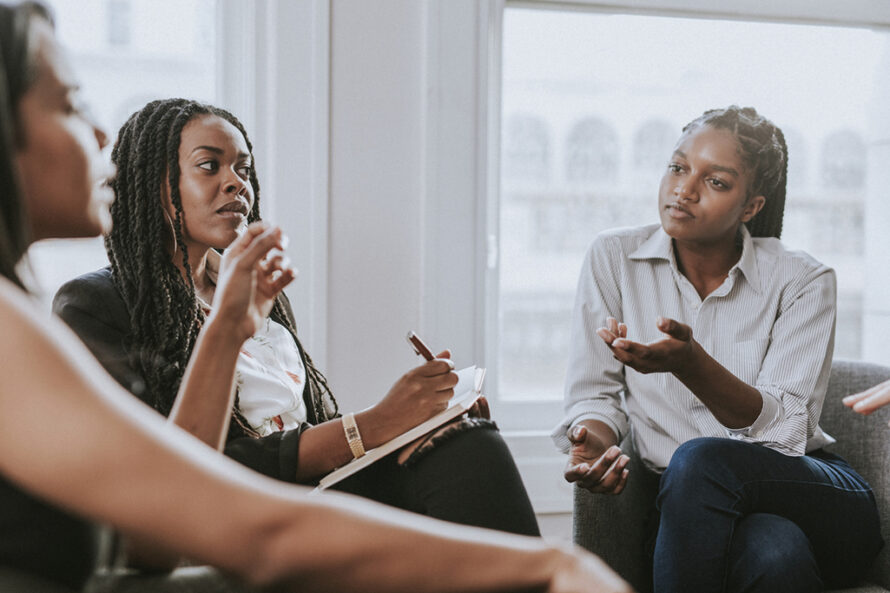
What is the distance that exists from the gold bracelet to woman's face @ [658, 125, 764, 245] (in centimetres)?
85

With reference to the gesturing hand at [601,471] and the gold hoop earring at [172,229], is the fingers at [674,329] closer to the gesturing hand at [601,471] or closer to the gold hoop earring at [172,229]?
the gesturing hand at [601,471]

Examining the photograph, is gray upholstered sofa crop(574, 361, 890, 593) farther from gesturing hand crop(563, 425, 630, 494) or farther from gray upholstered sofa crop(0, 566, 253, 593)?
gray upholstered sofa crop(0, 566, 253, 593)

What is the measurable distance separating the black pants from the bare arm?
1.97 feet

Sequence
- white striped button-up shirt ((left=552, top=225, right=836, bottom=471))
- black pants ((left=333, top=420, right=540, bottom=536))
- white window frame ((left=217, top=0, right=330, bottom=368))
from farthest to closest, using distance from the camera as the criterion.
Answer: white window frame ((left=217, top=0, right=330, bottom=368)) → white striped button-up shirt ((left=552, top=225, right=836, bottom=471)) → black pants ((left=333, top=420, right=540, bottom=536))

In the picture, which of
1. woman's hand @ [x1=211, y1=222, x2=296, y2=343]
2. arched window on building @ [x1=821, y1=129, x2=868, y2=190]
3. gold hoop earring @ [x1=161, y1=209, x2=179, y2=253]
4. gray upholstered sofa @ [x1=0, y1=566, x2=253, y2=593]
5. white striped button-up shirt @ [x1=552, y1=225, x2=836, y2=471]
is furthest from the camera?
arched window on building @ [x1=821, y1=129, x2=868, y2=190]

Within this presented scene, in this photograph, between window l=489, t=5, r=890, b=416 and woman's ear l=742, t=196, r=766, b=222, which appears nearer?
woman's ear l=742, t=196, r=766, b=222

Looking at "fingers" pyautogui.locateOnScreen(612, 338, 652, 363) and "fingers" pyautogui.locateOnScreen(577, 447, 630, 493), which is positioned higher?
"fingers" pyautogui.locateOnScreen(612, 338, 652, 363)

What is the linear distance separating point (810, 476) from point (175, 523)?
132 centimetres

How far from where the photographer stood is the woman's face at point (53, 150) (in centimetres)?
Answer: 72

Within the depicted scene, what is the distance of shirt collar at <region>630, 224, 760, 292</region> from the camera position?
1.82 meters

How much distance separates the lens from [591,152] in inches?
97.7

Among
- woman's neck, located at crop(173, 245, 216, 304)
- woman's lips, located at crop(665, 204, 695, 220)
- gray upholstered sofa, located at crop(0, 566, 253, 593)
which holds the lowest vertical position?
gray upholstered sofa, located at crop(0, 566, 253, 593)

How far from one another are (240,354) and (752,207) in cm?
122

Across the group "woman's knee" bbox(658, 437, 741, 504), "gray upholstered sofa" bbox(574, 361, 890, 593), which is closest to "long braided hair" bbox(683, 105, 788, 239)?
"gray upholstered sofa" bbox(574, 361, 890, 593)
